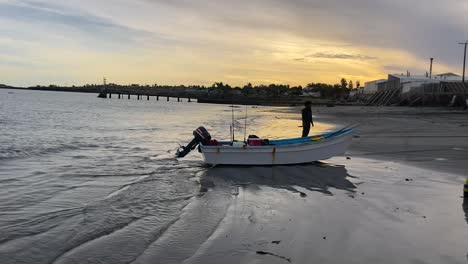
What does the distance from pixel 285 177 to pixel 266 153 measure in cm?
152

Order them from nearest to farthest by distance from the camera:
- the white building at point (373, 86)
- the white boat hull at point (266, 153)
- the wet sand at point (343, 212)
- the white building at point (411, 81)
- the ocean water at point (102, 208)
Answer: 1. the wet sand at point (343, 212)
2. the ocean water at point (102, 208)
3. the white boat hull at point (266, 153)
4. the white building at point (411, 81)
5. the white building at point (373, 86)

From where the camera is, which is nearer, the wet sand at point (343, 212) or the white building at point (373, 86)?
the wet sand at point (343, 212)

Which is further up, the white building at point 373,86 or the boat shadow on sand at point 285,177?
the white building at point 373,86

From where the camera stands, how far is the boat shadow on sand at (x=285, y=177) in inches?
427

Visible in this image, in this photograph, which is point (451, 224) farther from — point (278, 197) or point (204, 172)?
point (204, 172)

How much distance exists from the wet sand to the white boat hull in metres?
0.29

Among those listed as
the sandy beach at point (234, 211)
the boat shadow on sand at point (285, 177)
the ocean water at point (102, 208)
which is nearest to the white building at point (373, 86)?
the sandy beach at point (234, 211)

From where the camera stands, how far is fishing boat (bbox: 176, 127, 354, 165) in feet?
43.9

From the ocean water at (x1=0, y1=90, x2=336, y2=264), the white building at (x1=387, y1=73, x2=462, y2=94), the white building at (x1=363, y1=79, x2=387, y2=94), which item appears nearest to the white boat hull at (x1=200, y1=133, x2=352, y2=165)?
the ocean water at (x1=0, y1=90, x2=336, y2=264)

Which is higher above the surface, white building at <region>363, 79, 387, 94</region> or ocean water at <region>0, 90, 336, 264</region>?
white building at <region>363, 79, 387, 94</region>

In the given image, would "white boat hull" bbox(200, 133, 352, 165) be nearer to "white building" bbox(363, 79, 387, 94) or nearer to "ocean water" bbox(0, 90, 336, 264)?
"ocean water" bbox(0, 90, 336, 264)

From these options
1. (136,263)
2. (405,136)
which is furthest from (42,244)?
(405,136)

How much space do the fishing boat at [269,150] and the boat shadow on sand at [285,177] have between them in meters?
0.23

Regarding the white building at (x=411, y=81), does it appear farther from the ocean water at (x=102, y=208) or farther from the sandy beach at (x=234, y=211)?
the ocean water at (x=102, y=208)
